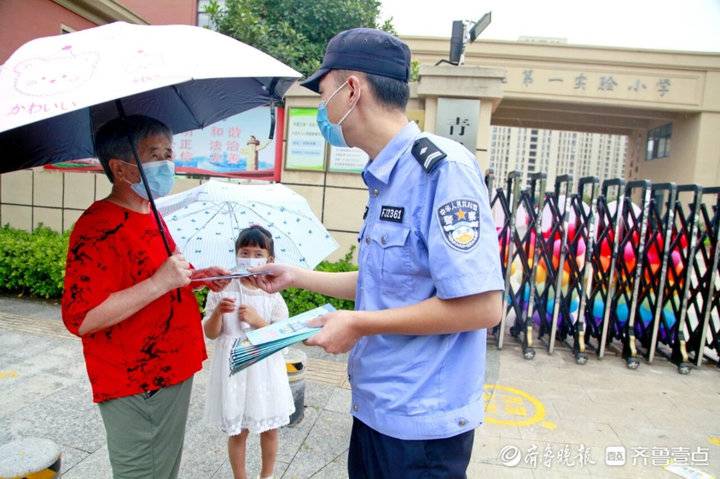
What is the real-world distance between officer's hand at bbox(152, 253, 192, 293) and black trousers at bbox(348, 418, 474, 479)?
0.79 meters

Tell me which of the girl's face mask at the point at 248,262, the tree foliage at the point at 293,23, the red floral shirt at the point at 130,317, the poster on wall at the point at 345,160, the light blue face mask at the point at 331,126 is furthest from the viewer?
the tree foliage at the point at 293,23

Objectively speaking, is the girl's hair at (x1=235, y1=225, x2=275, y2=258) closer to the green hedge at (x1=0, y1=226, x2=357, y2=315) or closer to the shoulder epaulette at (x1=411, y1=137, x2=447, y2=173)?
the shoulder epaulette at (x1=411, y1=137, x2=447, y2=173)

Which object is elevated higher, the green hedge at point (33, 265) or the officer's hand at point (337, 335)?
the officer's hand at point (337, 335)

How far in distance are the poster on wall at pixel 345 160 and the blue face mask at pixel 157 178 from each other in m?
3.76

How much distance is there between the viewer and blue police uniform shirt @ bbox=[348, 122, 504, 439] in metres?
1.20

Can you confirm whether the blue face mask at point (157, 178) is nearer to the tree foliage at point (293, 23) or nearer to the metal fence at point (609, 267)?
the metal fence at point (609, 267)

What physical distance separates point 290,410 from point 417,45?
56.6 feet

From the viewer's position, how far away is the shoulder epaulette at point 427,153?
1244 mm

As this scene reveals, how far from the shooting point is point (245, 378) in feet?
8.15

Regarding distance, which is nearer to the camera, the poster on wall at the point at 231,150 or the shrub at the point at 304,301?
the shrub at the point at 304,301

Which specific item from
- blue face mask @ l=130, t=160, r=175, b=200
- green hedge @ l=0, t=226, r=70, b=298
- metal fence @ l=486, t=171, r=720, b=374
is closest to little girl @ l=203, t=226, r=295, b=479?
blue face mask @ l=130, t=160, r=175, b=200

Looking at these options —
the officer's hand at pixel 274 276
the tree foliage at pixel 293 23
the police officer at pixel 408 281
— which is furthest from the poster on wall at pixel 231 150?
the police officer at pixel 408 281

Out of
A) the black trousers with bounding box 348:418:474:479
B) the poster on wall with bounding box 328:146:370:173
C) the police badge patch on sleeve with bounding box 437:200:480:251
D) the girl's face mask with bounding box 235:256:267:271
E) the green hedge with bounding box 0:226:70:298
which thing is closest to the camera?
the police badge patch on sleeve with bounding box 437:200:480:251

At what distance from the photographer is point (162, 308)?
1.76m
